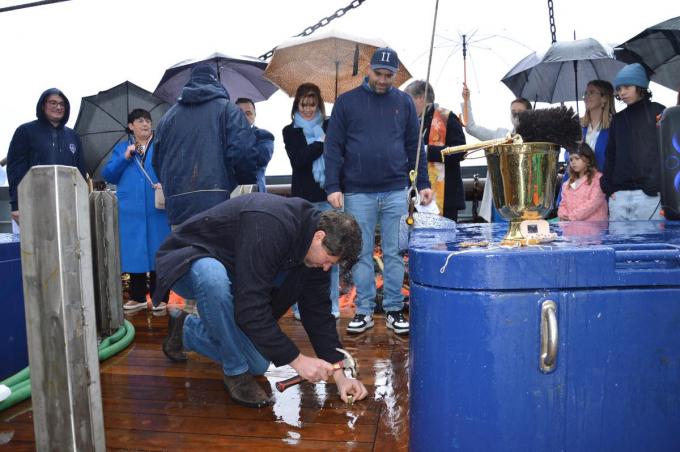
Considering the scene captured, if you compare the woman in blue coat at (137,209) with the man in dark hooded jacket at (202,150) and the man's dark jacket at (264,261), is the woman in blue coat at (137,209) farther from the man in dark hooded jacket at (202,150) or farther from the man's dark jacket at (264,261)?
the man's dark jacket at (264,261)

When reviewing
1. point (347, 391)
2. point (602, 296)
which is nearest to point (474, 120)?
point (347, 391)

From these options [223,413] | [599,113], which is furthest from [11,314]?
[599,113]

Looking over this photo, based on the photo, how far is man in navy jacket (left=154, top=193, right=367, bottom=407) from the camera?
6.92ft

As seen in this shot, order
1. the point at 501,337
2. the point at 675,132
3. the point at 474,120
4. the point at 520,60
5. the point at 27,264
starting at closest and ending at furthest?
1. the point at 501,337
2. the point at 27,264
3. the point at 675,132
4. the point at 474,120
5. the point at 520,60

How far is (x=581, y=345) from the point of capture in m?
1.35

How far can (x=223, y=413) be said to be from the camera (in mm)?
2352

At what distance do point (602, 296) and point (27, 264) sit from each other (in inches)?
55.7

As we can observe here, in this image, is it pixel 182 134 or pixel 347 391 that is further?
→ pixel 182 134

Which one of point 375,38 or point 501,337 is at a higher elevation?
point 375,38

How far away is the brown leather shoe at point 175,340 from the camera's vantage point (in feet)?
9.82

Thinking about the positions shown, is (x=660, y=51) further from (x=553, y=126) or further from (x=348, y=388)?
(x=348, y=388)

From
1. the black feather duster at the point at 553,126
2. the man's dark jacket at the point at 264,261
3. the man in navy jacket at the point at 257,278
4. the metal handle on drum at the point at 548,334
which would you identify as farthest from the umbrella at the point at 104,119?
the metal handle on drum at the point at 548,334

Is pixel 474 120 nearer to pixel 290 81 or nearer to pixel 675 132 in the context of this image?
pixel 290 81

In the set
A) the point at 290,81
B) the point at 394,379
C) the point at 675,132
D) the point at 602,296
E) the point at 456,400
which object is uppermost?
the point at 290,81
